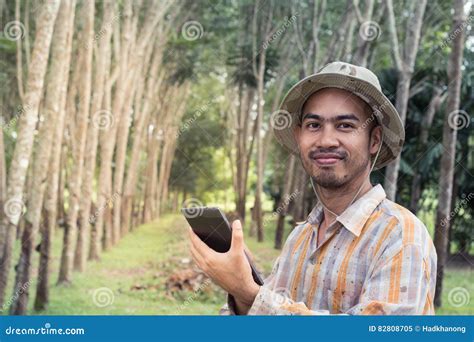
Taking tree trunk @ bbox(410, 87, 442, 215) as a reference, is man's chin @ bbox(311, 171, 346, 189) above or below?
below

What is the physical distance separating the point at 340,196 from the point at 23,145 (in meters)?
5.64

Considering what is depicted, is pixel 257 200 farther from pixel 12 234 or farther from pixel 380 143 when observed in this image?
pixel 380 143

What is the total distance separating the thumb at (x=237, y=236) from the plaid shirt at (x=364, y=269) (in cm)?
13

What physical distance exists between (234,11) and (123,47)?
4.65m

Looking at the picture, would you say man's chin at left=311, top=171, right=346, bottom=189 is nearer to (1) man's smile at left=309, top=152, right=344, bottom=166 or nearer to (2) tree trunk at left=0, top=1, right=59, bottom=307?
(1) man's smile at left=309, top=152, right=344, bottom=166

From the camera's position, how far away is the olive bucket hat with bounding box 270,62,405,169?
180cm

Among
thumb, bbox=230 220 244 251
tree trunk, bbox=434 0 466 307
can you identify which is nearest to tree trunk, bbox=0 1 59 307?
tree trunk, bbox=434 0 466 307

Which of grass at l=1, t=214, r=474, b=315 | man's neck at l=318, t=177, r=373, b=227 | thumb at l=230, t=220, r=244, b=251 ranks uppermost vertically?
man's neck at l=318, t=177, r=373, b=227

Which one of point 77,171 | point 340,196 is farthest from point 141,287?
point 340,196

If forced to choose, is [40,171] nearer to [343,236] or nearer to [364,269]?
[343,236]

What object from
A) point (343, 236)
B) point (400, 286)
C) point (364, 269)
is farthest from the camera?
point (343, 236)

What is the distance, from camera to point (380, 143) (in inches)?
76.8

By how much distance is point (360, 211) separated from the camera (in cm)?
176

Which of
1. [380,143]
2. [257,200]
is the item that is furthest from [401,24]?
[380,143]
